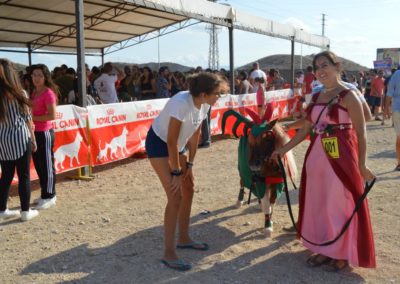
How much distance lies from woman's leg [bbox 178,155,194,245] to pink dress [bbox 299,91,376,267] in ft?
3.76

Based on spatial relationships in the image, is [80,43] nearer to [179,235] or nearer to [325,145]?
[179,235]

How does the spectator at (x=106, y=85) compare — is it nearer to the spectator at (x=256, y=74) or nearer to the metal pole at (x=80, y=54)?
the metal pole at (x=80, y=54)

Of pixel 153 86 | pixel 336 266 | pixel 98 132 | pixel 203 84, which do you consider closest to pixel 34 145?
pixel 98 132

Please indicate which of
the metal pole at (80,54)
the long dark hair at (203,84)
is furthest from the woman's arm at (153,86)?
the long dark hair at (203,84)

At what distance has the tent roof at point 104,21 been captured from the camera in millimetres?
11258

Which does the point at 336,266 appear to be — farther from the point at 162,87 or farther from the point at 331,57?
the point at 162,87

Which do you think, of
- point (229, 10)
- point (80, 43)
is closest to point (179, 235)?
point (80, 43)

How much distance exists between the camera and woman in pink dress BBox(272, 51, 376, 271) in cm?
367

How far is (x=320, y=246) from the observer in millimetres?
3871

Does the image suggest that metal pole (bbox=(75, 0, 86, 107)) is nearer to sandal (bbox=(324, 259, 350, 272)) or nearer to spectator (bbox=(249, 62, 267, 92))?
sandal (bbox=(324, 259, 350, 272))

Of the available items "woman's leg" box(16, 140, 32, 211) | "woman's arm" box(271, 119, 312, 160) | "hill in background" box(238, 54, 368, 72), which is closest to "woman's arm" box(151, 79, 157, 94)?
"woman's leg" box(16, 140, 32, 211)

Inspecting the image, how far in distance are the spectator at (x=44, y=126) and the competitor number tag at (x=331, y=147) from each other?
3499 mm

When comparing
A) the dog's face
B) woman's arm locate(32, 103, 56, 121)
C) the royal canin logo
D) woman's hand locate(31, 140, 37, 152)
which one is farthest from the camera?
the royal canin logo

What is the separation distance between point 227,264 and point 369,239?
128 cm
